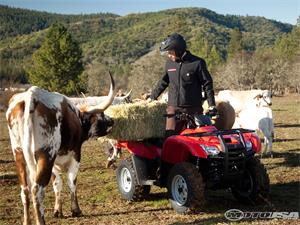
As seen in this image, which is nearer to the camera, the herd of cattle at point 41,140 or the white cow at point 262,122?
the herd of cattle at point 41,140

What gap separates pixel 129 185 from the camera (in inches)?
320

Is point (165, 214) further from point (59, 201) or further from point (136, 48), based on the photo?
point (136, 48)

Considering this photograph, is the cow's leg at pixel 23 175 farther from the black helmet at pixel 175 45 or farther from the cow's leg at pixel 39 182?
the black helmet at pixel 175 45

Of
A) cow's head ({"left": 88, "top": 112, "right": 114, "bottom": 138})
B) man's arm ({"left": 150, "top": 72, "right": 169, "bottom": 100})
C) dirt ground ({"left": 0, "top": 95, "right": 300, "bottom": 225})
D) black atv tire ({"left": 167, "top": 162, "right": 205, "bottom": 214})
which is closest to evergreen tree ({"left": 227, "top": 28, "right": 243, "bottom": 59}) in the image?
dirt ground ({"left": 0, "top": 95, "right": 300, "bottom": 225})

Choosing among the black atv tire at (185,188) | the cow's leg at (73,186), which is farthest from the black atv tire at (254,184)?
the cow's leg at (73,186)

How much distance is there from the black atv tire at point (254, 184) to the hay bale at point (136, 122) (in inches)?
69.6

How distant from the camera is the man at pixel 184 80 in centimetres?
750

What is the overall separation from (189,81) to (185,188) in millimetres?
1903

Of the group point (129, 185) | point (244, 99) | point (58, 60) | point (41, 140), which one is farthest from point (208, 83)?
point (58, 60)

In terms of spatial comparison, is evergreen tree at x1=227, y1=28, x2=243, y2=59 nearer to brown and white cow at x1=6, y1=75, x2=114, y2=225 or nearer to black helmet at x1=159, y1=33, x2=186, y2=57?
black helmet at x1=159, y1=33, x2=186, y2=57

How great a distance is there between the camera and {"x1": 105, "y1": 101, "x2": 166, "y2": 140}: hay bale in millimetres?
7887

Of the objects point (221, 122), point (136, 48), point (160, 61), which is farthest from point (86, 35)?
point (221, 122)

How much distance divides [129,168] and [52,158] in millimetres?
2170

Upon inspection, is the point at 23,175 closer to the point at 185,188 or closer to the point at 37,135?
the point at 37,135
